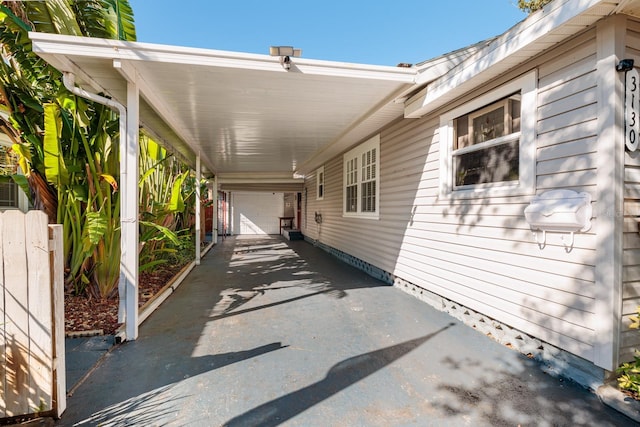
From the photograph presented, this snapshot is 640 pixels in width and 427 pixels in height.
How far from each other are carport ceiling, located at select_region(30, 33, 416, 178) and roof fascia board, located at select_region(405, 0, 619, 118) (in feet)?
1.49

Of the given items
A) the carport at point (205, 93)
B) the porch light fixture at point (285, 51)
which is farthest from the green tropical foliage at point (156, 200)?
the porch light fixture at point (285, 51)

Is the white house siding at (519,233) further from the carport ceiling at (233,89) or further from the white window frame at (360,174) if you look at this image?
the carport ceiling at (233,89)

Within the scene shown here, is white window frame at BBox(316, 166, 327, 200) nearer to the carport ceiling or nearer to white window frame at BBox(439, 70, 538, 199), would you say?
the carport ceiling

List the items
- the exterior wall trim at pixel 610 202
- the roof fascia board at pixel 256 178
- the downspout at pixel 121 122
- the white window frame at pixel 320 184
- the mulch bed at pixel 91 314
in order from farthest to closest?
1. the roof fascia board at pixel 256 178
2. the white window frame at pixel 320 184
3. the mulch bed at pixel 91 314
4. the downspout at pixel 121 122
5. the exterior wall trim at pixel 610 202

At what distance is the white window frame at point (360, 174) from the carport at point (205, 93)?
42 cm

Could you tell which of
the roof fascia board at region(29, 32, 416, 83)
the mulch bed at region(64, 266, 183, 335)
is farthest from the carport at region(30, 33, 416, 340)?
the mulch bed at region(64, 266, 183, 335)

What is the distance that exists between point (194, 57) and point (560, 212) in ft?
11.8

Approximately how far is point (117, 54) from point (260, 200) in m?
13.3

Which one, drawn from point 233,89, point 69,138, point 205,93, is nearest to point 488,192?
point 233,89

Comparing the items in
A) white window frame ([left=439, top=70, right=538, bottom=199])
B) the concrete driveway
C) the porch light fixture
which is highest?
the porch light fixture

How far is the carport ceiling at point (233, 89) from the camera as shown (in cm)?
277

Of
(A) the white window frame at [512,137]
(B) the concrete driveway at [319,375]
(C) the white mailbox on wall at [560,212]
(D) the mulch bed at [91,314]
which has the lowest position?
(B) the concrete driveway at [319,375]

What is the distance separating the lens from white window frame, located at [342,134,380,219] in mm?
5887

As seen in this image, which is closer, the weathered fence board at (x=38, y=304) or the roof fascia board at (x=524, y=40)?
the weathered fence board at (x=38, y=304)
